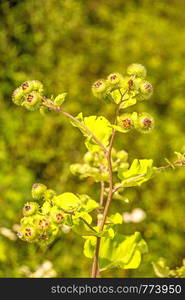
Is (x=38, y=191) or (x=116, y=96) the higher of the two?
(x=116, y=96)

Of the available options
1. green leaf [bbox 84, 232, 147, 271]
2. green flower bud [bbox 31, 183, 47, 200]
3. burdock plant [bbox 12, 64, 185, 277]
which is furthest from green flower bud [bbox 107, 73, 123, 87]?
green leaf [bbox 84, 232, 147, 271]

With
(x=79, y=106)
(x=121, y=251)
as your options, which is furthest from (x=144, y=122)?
(x=79, y=106)

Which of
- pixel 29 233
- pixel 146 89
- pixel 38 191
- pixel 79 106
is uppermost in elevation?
pixel 79 106

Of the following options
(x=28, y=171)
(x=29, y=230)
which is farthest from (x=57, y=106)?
(x=28, y=171)

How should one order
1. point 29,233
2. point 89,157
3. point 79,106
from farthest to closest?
point 79,106 < point 89,157 < point 29,233

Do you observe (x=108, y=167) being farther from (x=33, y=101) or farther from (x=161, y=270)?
(x=161, y=270)

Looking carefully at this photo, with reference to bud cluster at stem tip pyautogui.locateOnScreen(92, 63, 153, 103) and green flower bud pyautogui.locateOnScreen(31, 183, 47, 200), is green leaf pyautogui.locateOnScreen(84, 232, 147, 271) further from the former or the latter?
bud cluster at stem tip pyautogui.locateOnScreen(92, 63, 153, 103)
